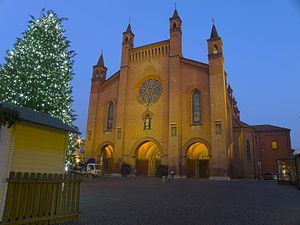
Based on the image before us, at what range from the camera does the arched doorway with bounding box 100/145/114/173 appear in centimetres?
3544

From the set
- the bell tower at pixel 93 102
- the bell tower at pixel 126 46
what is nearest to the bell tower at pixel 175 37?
the bell tower at pixel 126 46

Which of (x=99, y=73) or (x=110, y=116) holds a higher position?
(x=99, y=73)

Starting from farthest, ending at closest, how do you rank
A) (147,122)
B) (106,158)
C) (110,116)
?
1. (110,116)
2. (106,158)
3. (147,122)

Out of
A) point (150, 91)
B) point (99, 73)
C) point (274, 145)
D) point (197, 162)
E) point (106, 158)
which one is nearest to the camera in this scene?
point (197, 162)

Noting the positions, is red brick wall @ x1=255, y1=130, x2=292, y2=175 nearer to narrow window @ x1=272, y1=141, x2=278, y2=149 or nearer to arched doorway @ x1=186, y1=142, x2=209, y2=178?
narrow window @ x1=272, y1=141, x2=278, y2=149

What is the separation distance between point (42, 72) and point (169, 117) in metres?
20.0

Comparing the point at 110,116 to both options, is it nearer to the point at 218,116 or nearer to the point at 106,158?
the point at 106,158

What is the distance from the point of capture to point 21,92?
12.4m

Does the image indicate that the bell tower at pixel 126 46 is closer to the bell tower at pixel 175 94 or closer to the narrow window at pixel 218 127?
the bell tower at pixel 175 94

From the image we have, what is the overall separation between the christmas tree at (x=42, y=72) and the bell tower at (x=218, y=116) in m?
18.8

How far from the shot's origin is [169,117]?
30.9 metres

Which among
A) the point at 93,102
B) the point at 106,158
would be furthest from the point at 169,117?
the point at 93,102

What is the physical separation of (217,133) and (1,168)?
1004 inches

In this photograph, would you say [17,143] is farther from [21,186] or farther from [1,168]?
[21,186]
